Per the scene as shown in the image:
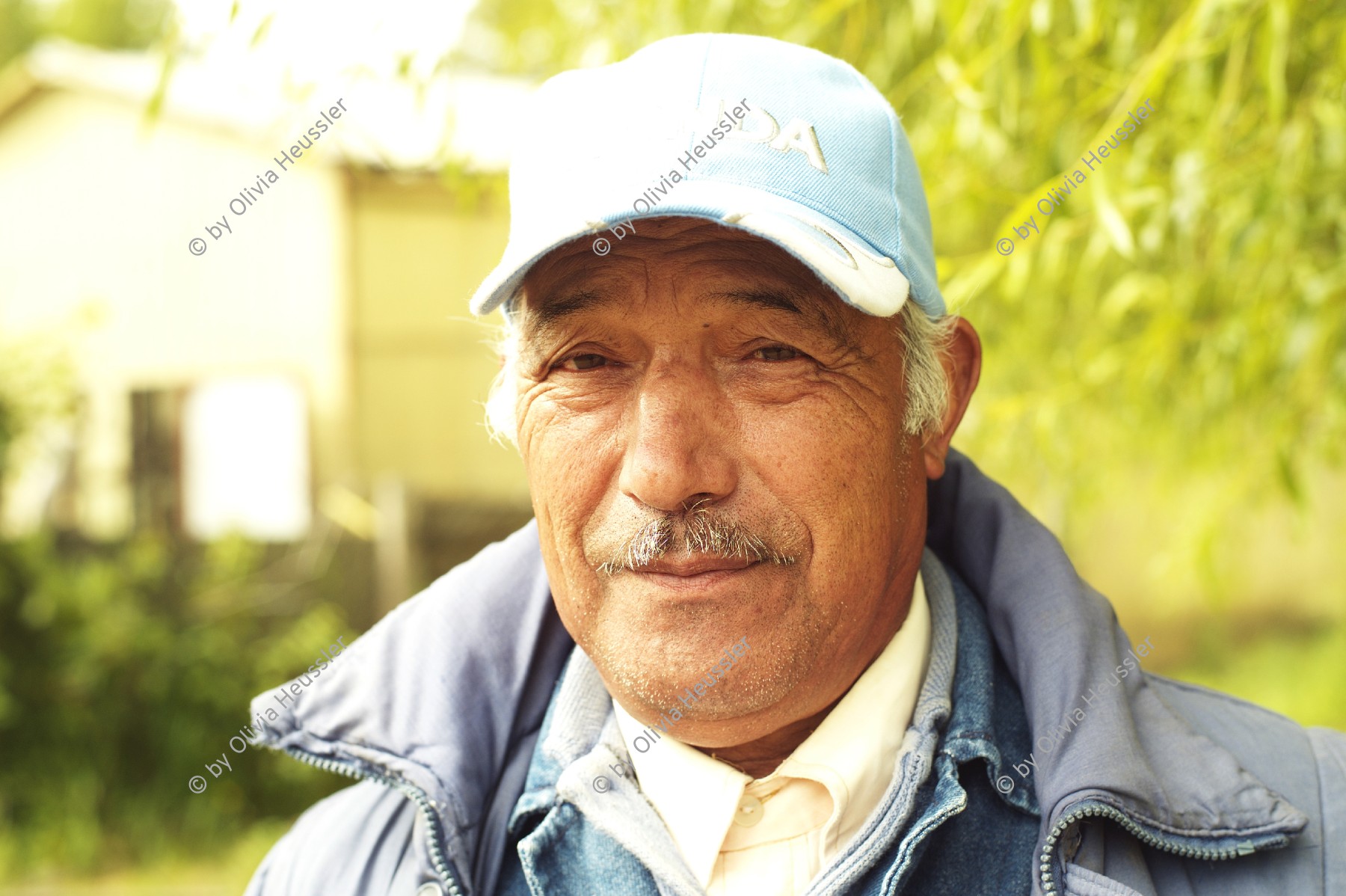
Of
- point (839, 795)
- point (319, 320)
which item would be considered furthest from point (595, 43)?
point (319, 320)

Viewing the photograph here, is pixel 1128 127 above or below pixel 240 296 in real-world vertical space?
above

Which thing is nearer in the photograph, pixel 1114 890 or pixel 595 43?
pixel 1114 890

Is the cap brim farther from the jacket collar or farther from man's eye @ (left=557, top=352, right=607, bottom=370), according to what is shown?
the jacket collar

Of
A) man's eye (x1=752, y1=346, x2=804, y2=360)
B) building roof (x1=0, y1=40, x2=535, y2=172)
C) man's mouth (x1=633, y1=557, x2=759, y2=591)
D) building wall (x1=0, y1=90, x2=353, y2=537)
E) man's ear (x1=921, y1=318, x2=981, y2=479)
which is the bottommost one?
building wall (x1=0, y1=90, x2=353, y2=537)

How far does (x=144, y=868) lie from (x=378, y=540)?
1922mm

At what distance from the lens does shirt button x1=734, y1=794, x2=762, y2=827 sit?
146 cm

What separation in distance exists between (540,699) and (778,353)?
623mm

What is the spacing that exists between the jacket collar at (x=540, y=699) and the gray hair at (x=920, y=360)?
6.8 inches

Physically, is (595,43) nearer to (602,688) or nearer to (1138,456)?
(602,688)

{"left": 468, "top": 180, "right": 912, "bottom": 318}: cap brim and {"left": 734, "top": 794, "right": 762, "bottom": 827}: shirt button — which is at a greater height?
{"left": 468, "top": 180, "right": 912, "bottom": 318}: cap brim

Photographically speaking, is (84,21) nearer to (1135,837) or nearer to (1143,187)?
(1143,187)

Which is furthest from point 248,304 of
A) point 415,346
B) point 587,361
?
point 587,361

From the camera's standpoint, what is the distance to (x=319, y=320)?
835 cm

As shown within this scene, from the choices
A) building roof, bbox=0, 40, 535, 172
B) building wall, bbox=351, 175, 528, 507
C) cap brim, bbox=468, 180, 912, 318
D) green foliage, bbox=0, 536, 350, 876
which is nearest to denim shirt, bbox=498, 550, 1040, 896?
cap brim, bbox=468, 180, 912, 318
